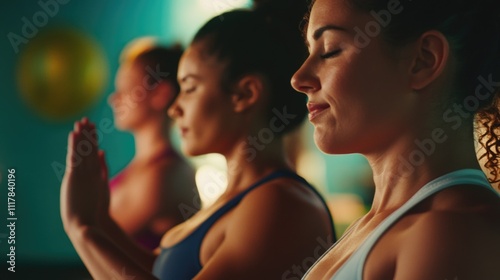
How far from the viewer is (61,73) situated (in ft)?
4.25

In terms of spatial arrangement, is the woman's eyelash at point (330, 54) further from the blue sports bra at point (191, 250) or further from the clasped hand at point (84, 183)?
the clasped hand at point (84, 183)

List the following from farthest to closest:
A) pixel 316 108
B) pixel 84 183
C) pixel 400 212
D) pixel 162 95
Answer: pixel 162 95 → pixel 84 183 → pixel 316 108 → pixel 400 212

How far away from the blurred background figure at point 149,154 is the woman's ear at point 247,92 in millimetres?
220

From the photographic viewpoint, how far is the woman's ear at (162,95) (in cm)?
123

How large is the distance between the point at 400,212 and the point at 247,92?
17.4 inches

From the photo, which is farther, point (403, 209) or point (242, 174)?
point (242, 174)

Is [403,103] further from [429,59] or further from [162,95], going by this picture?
[162,95]

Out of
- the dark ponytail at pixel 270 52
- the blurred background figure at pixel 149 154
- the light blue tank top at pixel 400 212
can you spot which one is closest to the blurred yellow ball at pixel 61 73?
the blurred background figure at pixel 149 154

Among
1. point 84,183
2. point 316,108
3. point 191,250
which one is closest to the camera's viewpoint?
point 316,108

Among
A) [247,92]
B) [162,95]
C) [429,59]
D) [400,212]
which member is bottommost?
[400,212]

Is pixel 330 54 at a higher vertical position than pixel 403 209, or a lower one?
higher

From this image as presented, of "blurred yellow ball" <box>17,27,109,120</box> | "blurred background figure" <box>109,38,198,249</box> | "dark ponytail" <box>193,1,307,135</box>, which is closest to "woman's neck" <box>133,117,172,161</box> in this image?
"blurred background figure" <box>109,38,198,249</box>

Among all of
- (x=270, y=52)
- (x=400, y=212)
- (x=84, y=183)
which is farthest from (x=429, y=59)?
(x=84, y=183)

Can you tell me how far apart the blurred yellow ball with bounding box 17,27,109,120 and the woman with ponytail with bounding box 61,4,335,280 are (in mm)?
249
